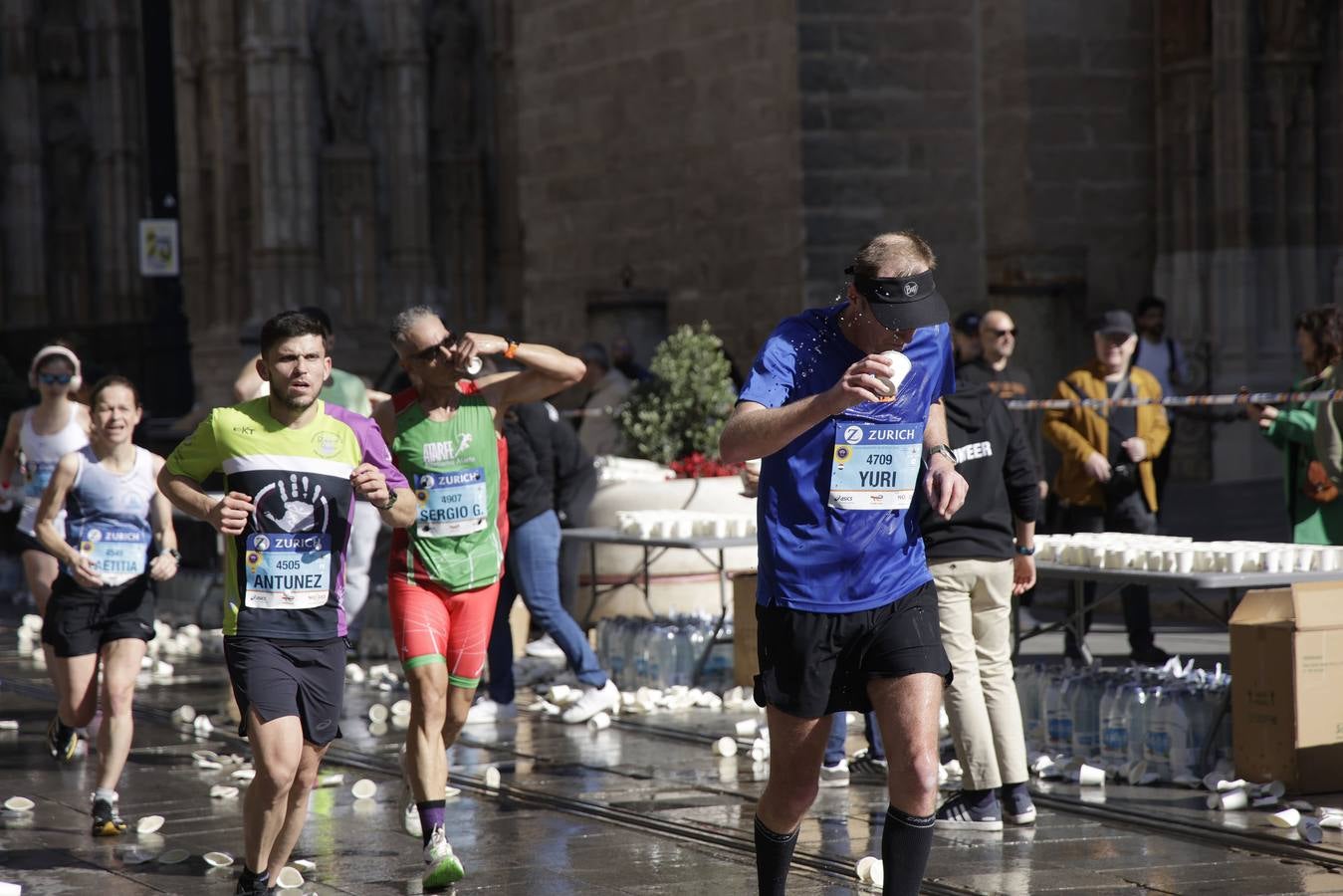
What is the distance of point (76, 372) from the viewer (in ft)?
37.0

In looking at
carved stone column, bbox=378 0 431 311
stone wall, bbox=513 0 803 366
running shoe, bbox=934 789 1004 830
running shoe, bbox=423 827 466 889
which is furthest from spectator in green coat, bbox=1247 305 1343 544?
carved stone column, bbox=378 0 431 311

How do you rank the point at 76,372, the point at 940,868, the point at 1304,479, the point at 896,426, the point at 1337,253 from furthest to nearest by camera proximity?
the point at 1337,253 → the point at 76,372 → the point at 1304,479 → the point at 940,868 → the point at 896,426

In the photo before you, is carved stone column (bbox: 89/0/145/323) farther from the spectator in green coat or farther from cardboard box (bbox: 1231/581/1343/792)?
cardboard box (bbox: 1231/581/1343/792)

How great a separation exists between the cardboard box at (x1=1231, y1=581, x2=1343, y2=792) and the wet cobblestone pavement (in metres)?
0.32

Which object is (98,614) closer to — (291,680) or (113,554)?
(113,554)

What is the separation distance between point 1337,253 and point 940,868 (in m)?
12.9

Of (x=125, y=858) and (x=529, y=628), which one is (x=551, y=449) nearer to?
(x=529, y=628)

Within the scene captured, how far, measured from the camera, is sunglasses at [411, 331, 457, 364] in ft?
25.5

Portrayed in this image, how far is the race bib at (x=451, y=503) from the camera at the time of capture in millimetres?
7770

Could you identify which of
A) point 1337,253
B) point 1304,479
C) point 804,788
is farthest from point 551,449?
point 1337,253

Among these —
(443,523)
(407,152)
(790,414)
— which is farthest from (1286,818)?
(407,152)

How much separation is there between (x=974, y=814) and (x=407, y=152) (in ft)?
81.2

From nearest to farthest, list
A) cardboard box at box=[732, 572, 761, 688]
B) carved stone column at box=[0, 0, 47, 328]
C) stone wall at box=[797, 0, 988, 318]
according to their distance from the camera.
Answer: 1. cardboard box at box=[732, 572, 761, 688]
2. stone wall at box=[797, 0, 988, 318]
3. carved stone column at box=[0, 0, 47, 328]

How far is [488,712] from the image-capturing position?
35.9 ft
